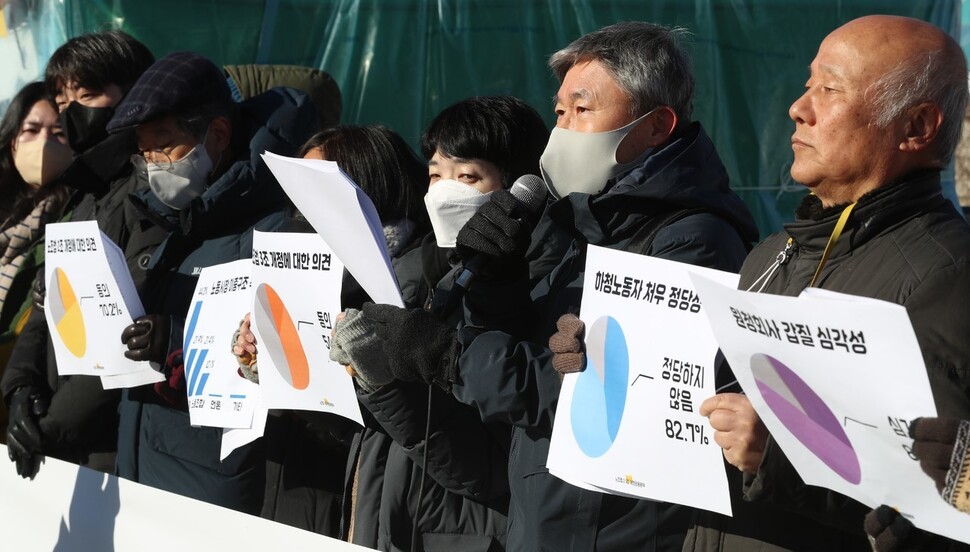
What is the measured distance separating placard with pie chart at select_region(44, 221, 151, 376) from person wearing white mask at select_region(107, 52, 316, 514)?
0.11 metres

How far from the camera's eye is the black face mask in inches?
189

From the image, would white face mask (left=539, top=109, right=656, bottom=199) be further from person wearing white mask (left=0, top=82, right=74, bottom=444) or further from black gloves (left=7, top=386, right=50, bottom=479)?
person wearing white mask (left=0, top=82, right=74, bottom=444)

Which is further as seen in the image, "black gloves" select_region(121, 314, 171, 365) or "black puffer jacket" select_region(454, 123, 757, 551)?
"black gloves" select_region(121, 314, 171, 365)

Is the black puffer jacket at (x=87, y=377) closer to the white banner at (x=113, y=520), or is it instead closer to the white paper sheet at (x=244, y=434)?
the white banner at (x=113, y=520)

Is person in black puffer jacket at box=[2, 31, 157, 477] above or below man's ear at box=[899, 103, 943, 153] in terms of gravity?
below

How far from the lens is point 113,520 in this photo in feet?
12.1

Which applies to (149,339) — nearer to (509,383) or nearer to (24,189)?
(509,383)

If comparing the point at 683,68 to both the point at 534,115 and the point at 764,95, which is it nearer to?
the point at 534,115

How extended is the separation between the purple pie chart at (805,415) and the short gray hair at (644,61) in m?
1.13

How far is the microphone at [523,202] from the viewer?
2709mm

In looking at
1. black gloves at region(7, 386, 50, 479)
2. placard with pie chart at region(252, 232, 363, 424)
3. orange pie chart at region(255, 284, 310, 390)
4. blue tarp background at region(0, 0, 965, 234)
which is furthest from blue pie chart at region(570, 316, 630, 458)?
blue tarp background at region(0, 0, 965, 234)

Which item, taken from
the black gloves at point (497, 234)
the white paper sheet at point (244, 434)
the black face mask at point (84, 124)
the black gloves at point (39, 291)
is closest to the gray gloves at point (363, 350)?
the black gloves at point (497, 234)

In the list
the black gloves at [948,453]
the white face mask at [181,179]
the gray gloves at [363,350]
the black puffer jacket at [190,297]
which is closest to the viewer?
the black gloves at [948,453]

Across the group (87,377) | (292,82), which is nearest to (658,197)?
(87,377)
